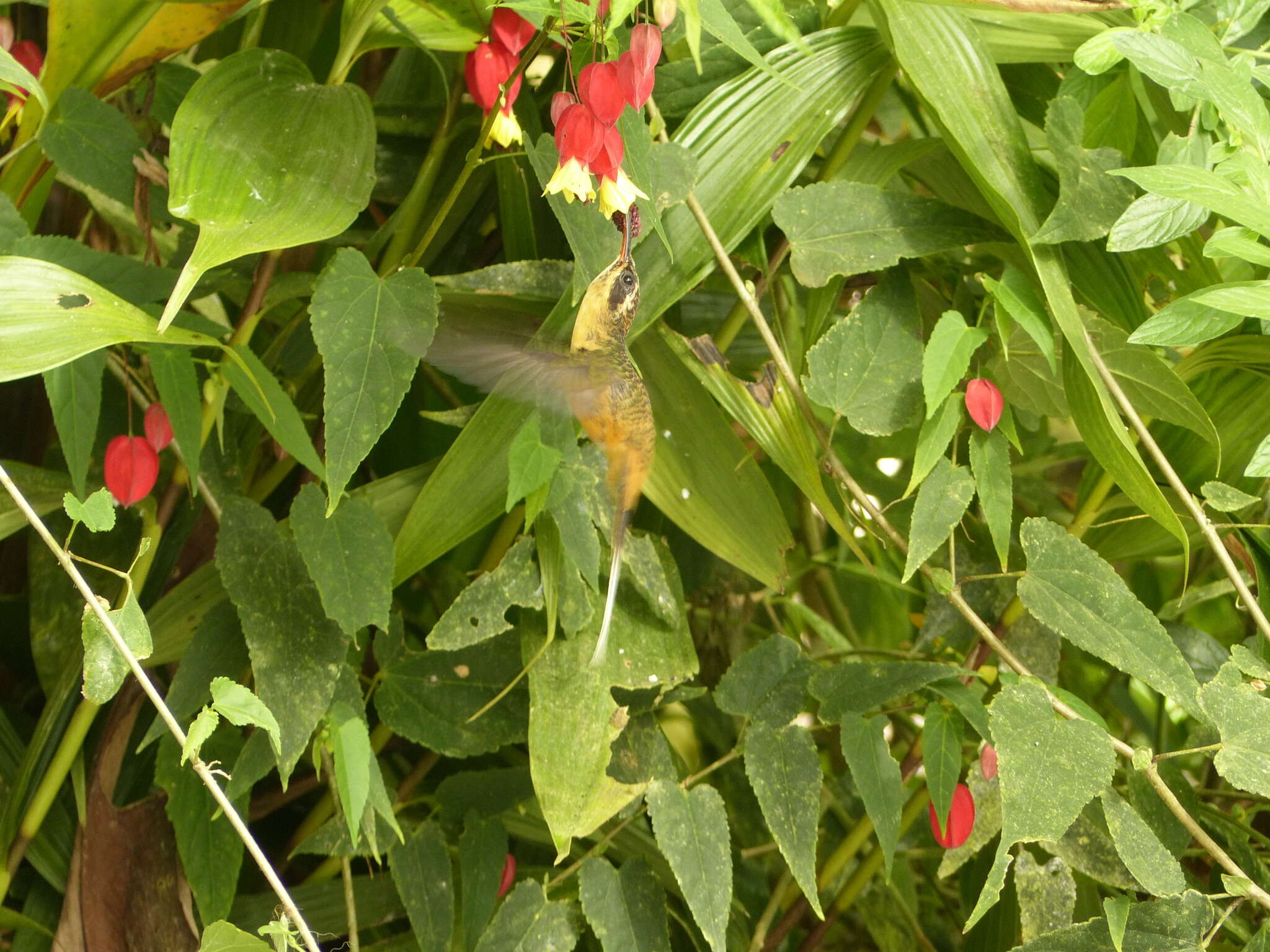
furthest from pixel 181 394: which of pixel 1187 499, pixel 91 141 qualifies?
pixel 1187 499

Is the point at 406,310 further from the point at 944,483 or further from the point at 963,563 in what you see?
the point at 963,563

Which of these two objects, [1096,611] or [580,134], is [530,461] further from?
[1096,611]

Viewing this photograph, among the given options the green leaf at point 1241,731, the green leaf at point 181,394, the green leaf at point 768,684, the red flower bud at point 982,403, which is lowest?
the green leaf at point 1241,731

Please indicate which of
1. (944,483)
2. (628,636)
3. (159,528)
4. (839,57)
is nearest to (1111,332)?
(944,483)

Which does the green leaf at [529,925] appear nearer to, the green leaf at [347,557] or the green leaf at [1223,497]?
the green leaf at [347,557]

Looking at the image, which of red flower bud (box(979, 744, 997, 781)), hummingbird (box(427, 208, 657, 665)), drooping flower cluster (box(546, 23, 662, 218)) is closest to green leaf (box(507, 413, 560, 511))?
hummingbird (box(427, 208, 657, 665))

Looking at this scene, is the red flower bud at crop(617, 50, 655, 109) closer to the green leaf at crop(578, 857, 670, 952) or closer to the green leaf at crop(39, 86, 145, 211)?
the green leaf at crop(39, 86, 145, 211)

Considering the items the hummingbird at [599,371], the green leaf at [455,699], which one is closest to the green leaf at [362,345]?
the hummingbird at [599,371]
